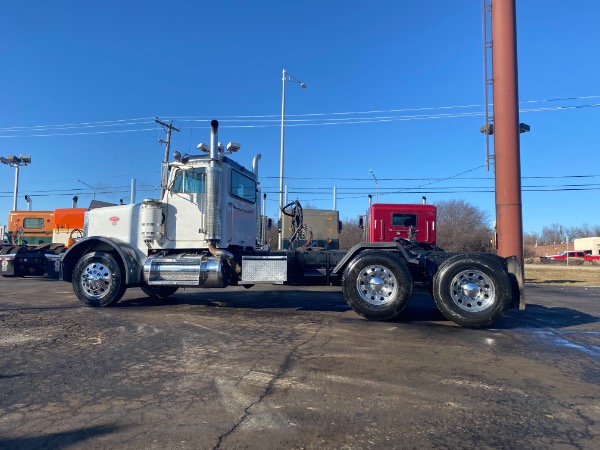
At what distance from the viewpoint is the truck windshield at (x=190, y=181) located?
909 centimetres

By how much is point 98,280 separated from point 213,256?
2.49 m

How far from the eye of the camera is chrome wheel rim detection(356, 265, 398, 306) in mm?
7574

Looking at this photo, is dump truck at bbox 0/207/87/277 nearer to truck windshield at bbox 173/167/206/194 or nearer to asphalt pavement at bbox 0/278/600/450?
truck windshield at bbox 173/167/206/194

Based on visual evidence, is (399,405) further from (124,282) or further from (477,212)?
(477,212)

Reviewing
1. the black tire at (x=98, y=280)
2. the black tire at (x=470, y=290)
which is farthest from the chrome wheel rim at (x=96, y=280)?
the black tire at (x=470, y=290)

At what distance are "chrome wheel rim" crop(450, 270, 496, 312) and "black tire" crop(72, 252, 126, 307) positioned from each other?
21.6 feet

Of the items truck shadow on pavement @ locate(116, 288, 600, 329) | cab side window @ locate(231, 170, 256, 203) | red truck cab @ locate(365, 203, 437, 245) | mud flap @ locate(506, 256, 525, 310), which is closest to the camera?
mud flap @ locate(506, 256, 525, 310)

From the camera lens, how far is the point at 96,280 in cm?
912

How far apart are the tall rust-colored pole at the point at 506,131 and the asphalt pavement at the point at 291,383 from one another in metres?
3.16

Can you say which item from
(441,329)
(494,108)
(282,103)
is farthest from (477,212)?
(441,329)

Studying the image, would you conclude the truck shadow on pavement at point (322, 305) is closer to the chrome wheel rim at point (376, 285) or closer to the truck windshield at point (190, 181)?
the chrome wheel rim at point (376, 285)

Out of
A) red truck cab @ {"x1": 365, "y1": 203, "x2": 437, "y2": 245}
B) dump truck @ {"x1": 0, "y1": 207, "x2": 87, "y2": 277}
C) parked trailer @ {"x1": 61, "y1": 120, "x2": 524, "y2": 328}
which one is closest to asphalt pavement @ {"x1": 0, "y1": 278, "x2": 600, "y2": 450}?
parked trailer @ {"x1": 61, "y1": 120, "x2": 524, "y2": 328}

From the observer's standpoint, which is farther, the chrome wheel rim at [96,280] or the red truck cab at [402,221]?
the red truck cab at [402,221]

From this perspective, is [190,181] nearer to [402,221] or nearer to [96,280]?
[96,280]
